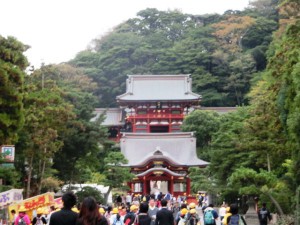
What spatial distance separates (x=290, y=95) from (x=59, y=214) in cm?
1314

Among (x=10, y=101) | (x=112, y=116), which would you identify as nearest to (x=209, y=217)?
(x=10, y=101)

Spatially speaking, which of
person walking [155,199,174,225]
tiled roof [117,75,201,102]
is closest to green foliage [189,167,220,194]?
person walking [155,199,174,225]

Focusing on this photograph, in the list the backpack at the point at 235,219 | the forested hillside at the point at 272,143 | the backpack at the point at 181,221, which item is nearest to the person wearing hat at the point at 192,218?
the backpack at the point at 181,221

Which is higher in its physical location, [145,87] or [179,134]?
[145,87]

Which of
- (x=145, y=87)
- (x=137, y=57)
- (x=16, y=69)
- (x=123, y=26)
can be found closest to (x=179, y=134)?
(x=145, y=87)

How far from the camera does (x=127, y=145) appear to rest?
163 feet

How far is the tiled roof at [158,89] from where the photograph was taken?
56.3m

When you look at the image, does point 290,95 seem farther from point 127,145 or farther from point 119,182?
point 127,145

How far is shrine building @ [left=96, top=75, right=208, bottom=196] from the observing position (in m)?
43.3

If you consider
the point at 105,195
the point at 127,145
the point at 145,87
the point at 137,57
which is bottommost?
the point at 105,195

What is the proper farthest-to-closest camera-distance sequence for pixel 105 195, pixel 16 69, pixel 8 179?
pixel 105 195 < pixel 8 179 < pixel 16 69

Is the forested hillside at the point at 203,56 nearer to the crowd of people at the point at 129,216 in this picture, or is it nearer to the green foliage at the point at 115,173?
the green foliage at the point at 115,173

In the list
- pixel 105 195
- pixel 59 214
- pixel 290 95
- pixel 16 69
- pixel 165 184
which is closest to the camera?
pixel 59 214

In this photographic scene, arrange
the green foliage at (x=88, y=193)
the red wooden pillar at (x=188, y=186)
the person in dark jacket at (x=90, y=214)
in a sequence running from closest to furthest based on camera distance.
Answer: the person in dark jacket at (x=90, y=214) < the green foliage at (x=88, y=193) < the red wooden pillar at (x=188, y=186)
